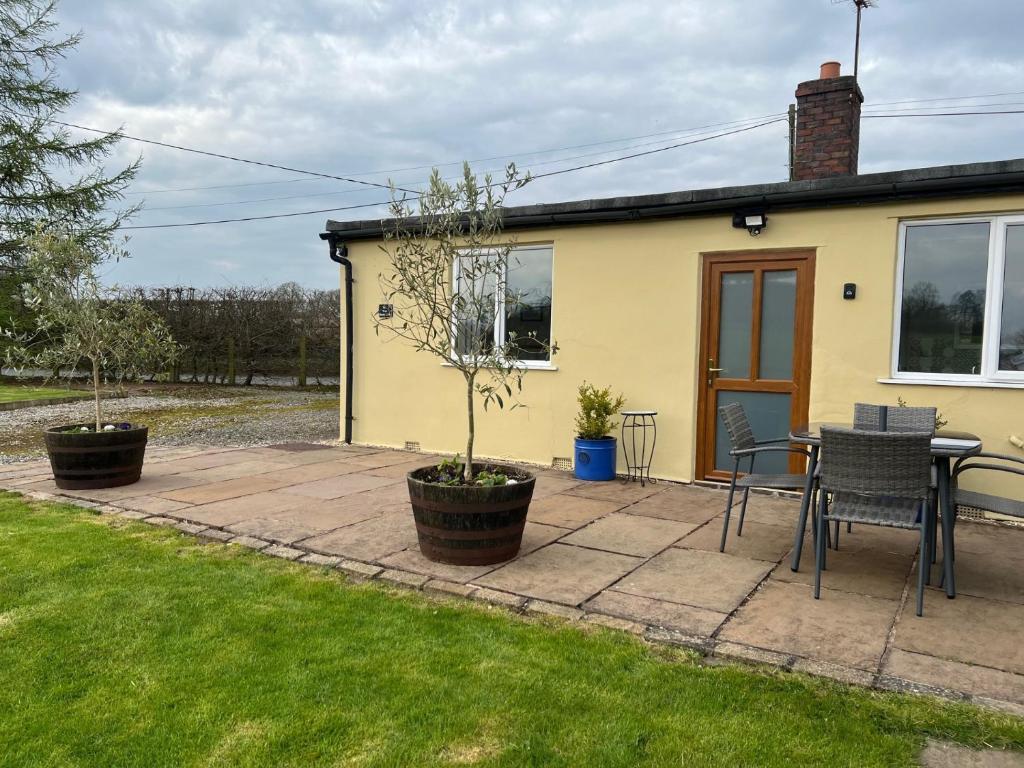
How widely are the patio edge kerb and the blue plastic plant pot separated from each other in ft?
9.69

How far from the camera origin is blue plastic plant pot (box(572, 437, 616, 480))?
6285 mm

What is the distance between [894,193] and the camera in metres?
5.16

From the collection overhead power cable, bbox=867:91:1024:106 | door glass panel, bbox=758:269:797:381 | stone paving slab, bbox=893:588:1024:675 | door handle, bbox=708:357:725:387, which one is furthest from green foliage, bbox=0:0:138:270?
overhead power cable, bbox=867:91:1024:106

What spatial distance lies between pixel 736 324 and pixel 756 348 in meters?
0.28

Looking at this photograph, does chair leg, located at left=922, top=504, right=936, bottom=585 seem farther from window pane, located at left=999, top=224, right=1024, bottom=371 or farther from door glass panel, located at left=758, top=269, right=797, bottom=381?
door glass panel, located at left=758, top=269, right=797, bottom=381

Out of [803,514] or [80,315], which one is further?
[80,315]

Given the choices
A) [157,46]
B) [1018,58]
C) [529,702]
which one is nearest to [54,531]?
[529,702]

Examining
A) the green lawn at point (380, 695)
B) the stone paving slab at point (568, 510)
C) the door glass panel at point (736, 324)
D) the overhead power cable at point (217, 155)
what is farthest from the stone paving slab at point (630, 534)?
the overhead power cable at point (217, 155)

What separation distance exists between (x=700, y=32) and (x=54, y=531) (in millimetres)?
8336

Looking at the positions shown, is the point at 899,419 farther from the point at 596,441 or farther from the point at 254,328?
the point at 254,328

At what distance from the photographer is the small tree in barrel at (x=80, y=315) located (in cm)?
554

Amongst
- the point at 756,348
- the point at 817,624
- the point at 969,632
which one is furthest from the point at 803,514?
the point at 756,348

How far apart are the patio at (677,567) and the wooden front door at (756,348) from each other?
47 centimetres

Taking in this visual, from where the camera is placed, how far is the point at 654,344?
20.7 feet
